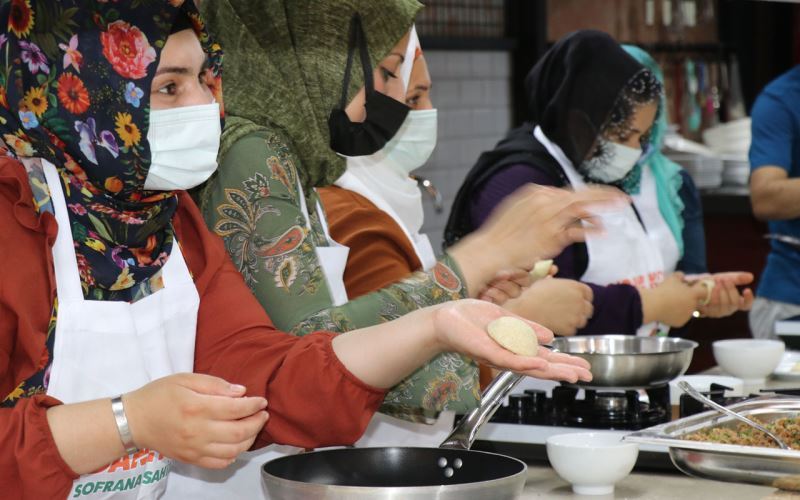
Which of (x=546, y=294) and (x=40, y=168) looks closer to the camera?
(x=40, y=168)

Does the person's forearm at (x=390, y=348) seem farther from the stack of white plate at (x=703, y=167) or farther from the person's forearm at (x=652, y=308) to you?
the stack of white plate at (x=703, y=167)

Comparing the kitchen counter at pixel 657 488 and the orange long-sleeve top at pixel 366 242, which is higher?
the orange long-sleeve top at pixel 366 242

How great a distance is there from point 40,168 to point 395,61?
0.84 meters

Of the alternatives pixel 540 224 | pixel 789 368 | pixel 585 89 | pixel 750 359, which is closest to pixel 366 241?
pixel 540 224

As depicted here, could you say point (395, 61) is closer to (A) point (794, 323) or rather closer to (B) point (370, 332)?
(B) point (370, 332)

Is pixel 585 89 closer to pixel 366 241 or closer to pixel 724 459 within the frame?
pixel 366 241

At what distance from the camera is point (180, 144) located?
171cm

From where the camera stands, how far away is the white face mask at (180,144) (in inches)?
66.7

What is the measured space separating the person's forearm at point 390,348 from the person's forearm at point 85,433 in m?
0.42

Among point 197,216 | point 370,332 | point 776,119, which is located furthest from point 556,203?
point 776,119

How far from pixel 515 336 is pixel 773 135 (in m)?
2.64

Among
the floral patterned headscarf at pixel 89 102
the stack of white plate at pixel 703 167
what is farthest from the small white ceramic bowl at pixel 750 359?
the stack of white plate at pixel 703 167

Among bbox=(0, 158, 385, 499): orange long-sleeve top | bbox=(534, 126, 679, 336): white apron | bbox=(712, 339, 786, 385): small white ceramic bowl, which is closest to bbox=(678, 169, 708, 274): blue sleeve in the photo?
bbox=(534, 126, 679, 336): white apron

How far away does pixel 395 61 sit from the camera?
2.30 meters
